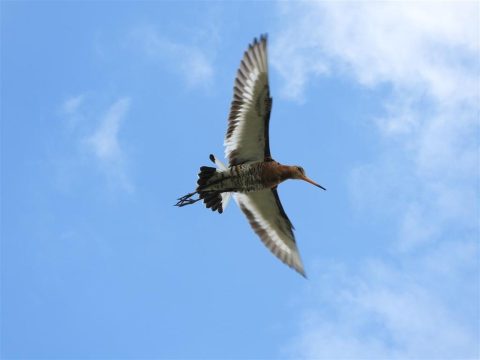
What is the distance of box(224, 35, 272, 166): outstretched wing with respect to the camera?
48.0ft

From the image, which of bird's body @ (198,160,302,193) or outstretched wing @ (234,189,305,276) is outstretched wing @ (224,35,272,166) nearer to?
bird's body @ (198,160,302,193)

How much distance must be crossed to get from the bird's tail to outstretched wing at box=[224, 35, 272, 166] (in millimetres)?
472

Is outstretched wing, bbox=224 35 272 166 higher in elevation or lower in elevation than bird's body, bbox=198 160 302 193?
higher

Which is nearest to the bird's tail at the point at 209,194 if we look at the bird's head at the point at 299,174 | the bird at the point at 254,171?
the bird at the point at 254,171

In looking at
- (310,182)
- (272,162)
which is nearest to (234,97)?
(272,162)

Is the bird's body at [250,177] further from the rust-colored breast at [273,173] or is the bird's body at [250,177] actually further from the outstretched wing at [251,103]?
the outstretched wing at [251,103]

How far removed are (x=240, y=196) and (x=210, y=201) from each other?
26.8 inches

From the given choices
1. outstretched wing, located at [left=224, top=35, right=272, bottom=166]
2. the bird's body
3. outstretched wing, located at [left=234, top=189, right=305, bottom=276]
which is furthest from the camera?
outstretched wing, located at [left=234, top=189, right=305, bottom=276]

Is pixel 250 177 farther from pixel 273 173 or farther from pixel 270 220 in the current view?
pixel 270 220

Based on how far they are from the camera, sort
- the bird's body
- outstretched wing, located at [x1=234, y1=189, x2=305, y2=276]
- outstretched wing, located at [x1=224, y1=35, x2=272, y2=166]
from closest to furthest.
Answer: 1. outstretched wing, located at [x1=224, y1=35, x2=272, y2=166]
2. the bird's body
3. outstretched wing, located at [x1=234, y1=189, x2=305, y2=276]

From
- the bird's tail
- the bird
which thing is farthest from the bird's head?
the bird's tail

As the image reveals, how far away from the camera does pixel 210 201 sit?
1594 centimetres

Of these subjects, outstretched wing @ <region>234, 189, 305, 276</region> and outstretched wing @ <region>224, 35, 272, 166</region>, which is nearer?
outstretched wing @ <region>224, 35, 272, 166</region>

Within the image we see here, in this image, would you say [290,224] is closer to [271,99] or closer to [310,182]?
[310,182]
